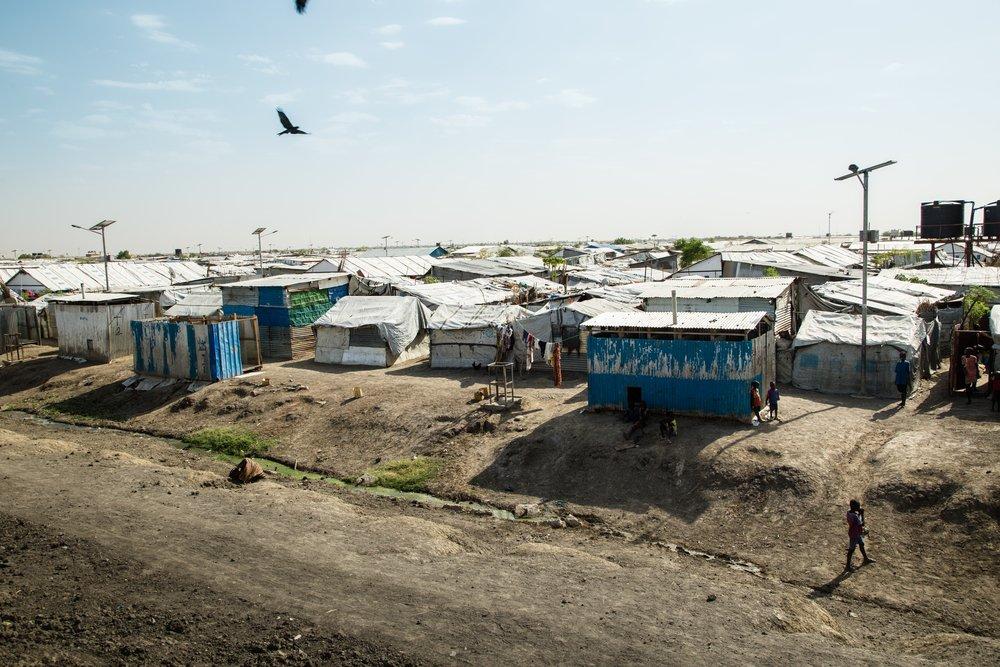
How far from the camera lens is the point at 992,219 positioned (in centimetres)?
4288

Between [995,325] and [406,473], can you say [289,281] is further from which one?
[995,325]

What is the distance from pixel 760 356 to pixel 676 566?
7.51 metres

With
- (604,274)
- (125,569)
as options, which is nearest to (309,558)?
(125,569)

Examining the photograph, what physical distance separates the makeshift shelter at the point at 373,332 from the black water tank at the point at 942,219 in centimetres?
3356

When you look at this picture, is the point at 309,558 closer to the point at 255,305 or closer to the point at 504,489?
the point at 504,489

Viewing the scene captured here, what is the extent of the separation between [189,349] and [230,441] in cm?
700

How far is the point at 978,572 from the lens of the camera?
12.0 metres

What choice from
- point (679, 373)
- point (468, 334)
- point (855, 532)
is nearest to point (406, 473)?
point (679, 373)

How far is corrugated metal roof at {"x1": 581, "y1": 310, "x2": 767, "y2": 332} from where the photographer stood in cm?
1853

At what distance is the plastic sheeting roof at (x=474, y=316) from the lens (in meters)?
27.5

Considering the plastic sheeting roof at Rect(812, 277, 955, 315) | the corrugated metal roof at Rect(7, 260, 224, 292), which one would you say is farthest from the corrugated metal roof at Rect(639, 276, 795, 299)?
the corrugated metal roof at Rect(7, 260, 224, 292)

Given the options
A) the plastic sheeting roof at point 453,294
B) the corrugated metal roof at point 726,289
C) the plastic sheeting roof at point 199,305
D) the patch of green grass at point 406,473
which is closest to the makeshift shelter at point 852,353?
the corrugated metal roof at point 726,289

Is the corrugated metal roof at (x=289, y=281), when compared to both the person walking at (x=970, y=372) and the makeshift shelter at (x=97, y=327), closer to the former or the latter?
the makeshift shelter at (x=97, y=327)

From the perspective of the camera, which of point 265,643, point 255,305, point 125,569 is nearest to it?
point 265,643
